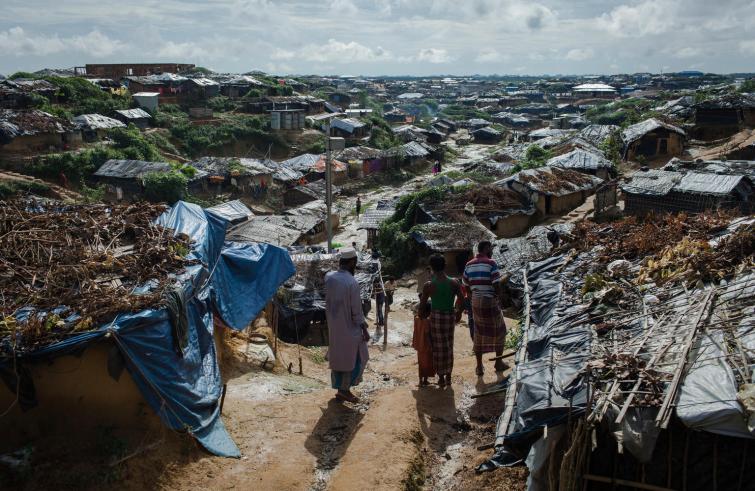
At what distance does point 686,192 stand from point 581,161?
10.8m

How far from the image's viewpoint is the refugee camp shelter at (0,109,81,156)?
111 feet

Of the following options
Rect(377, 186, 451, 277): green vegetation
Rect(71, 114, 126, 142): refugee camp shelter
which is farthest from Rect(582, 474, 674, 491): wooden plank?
→ Rect(71, 114, 126, 142): refugee camp shelter

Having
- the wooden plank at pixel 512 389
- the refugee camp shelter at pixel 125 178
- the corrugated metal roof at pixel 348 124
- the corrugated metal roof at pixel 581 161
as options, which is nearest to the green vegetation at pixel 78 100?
the refugee camp shelter at pixel 125 178

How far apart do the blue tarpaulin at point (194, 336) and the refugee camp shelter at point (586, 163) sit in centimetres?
2364

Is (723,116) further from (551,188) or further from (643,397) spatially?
(643,397)

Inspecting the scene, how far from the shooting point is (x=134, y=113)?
4581cm

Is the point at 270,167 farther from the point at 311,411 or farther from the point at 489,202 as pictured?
the point at 311,411

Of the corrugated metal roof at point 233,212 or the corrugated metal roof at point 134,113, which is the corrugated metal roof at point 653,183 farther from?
the corrugated metal roof at point 134,113

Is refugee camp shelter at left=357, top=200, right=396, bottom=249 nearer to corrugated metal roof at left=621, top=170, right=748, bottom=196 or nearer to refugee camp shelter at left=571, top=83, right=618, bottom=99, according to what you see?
corrugated metal roof at left=621, top=170, right=748, bottom=196

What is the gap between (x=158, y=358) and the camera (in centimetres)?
582

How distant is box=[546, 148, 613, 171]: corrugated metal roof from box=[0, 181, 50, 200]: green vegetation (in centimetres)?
2594

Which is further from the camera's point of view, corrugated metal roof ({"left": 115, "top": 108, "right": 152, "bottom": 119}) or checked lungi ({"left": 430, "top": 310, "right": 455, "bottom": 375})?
corrugated metal roof ({"left": 115, "top": 108, "right": 152, "bottom": 119})

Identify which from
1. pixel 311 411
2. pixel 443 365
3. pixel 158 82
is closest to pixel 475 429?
pixel 443 365

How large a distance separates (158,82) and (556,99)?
75.2m
